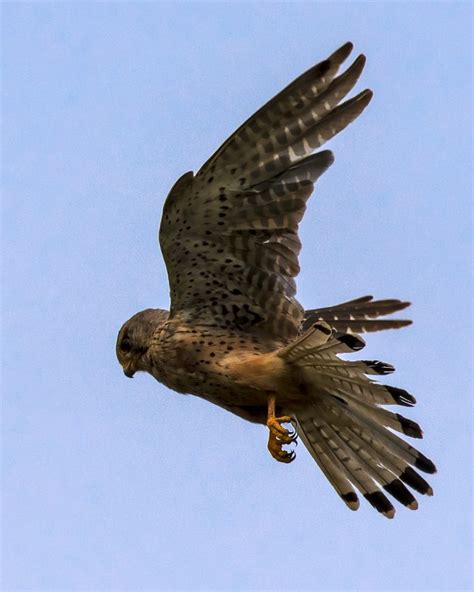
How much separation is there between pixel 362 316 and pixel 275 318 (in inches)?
45.0

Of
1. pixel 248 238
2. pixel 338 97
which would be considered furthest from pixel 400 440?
pixel 338 97

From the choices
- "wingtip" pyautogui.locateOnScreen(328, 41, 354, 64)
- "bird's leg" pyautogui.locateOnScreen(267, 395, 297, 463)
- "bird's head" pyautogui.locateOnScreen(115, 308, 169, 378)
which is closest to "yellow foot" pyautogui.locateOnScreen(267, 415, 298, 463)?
"bird's leg" pyautogui.locateOnScreen(267, 395, 297, 463)

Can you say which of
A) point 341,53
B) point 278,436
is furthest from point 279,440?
point 341,53

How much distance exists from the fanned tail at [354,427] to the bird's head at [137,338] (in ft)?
3.96

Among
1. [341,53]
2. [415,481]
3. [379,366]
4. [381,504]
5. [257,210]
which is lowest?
[381,504]

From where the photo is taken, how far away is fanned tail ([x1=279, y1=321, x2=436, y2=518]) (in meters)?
8.98

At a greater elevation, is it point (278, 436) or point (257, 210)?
point (257, 210)

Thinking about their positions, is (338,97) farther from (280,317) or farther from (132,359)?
(132,359)

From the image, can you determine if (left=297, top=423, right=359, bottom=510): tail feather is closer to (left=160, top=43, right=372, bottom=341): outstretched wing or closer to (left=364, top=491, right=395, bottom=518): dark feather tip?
(left=364, top=491, right=395, bottom=518): dark feather tip

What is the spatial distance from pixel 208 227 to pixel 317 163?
821 mm

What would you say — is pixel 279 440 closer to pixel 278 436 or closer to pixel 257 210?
pixel 278 436

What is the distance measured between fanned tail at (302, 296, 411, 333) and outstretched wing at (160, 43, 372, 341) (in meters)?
0.96

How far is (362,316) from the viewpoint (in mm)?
10367

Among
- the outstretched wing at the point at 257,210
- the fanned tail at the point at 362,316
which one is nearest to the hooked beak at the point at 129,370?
the outstretched wing at the point at 257,210
